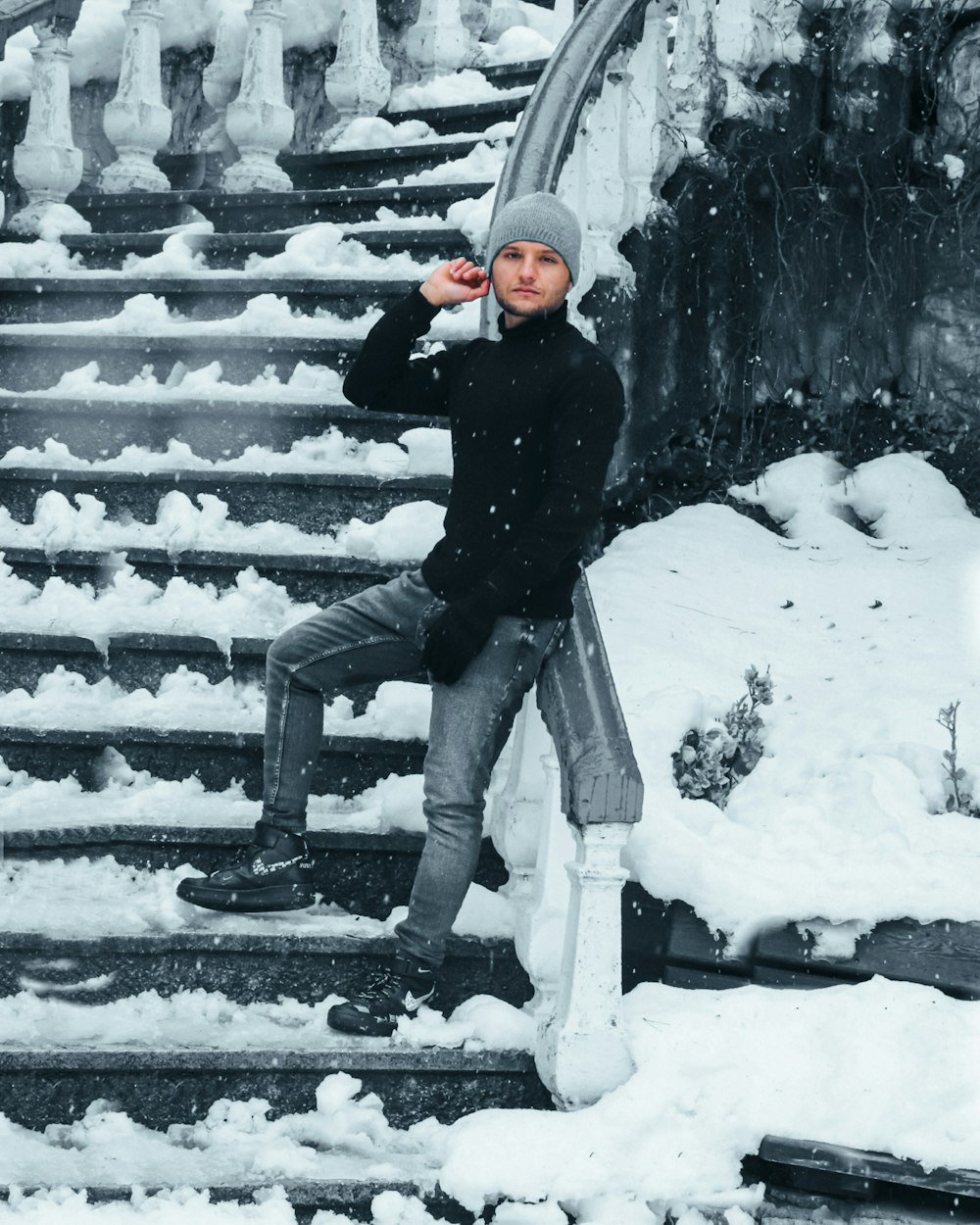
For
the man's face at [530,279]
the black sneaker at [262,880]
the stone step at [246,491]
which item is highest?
the man's face at [530,279]

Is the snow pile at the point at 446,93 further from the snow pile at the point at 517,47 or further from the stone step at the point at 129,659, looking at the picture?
the stone step at the point at 129,659

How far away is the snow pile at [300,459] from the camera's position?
4676mm

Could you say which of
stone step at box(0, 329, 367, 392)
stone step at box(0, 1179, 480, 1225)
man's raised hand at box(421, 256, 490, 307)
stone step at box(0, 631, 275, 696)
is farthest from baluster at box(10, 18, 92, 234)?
stone step at box(0, 1179, 480, 1225)

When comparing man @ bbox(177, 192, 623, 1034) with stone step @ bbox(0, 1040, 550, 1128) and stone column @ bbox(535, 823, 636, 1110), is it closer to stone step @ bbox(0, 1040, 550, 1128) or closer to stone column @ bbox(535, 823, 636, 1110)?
stone step @ bbox(0, 1040, 550, 1128)

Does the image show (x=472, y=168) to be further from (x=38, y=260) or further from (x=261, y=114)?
(x=38, y=260)

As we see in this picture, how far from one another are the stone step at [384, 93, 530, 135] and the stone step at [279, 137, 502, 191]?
0.05 ft

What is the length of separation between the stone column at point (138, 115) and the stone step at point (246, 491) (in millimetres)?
2024

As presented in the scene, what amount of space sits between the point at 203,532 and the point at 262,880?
1.37 metres

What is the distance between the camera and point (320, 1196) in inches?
119

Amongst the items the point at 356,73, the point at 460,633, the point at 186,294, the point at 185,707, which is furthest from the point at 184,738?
the point at 356,73

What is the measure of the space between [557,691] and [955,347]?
9.57ft

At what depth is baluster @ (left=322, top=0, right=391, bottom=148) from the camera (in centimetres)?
657

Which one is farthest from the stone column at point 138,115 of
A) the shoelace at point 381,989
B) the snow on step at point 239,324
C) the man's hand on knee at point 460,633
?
the shoelace at point 381,989

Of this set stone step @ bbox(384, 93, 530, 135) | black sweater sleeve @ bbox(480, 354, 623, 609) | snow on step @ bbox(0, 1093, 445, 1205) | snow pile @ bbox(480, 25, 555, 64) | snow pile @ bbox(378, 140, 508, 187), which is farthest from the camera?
snow pile @ bbox(480, 25, 555, 64)
